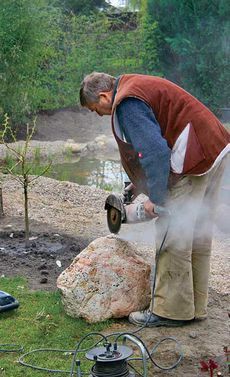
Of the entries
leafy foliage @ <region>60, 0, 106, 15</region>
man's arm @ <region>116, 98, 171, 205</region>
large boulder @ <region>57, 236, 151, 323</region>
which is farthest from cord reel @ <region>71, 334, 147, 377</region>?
leafy foliage @ <region>60, 0, 106, 15</region>

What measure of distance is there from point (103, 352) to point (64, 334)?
1.19 metres

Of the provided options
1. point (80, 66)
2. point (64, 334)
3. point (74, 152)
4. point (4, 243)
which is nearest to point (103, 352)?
point (64, 334)

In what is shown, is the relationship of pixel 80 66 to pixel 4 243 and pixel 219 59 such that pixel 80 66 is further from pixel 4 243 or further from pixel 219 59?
pixel 4 243

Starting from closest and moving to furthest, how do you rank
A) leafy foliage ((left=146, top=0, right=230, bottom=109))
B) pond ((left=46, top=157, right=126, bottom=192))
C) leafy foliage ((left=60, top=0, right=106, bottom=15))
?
pond ((left=46, top=157, right=126, bottom=192)), leafy foliage ((left=146, top=0, right=230, bottom=109)), leafy foliage ((left=60, top=0, right=106, bottom=15))

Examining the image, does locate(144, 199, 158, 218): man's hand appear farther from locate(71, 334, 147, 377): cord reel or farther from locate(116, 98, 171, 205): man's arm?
locate(71, 334, 147, 377): cord reel

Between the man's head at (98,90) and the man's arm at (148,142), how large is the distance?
19 centimetres

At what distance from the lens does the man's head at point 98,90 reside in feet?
13.9

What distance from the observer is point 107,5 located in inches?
1104

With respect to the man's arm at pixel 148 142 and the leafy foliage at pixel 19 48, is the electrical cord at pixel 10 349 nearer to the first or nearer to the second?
the man's arm at pixel 148 142

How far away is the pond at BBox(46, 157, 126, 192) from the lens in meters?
11.7

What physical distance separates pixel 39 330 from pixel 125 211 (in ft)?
3.17

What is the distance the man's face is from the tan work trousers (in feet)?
2.16

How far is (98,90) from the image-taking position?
13.9 feet

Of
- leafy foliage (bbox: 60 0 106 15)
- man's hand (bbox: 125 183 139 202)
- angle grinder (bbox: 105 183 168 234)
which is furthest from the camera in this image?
leafy foliage (bbox: 60 0 106 15)
